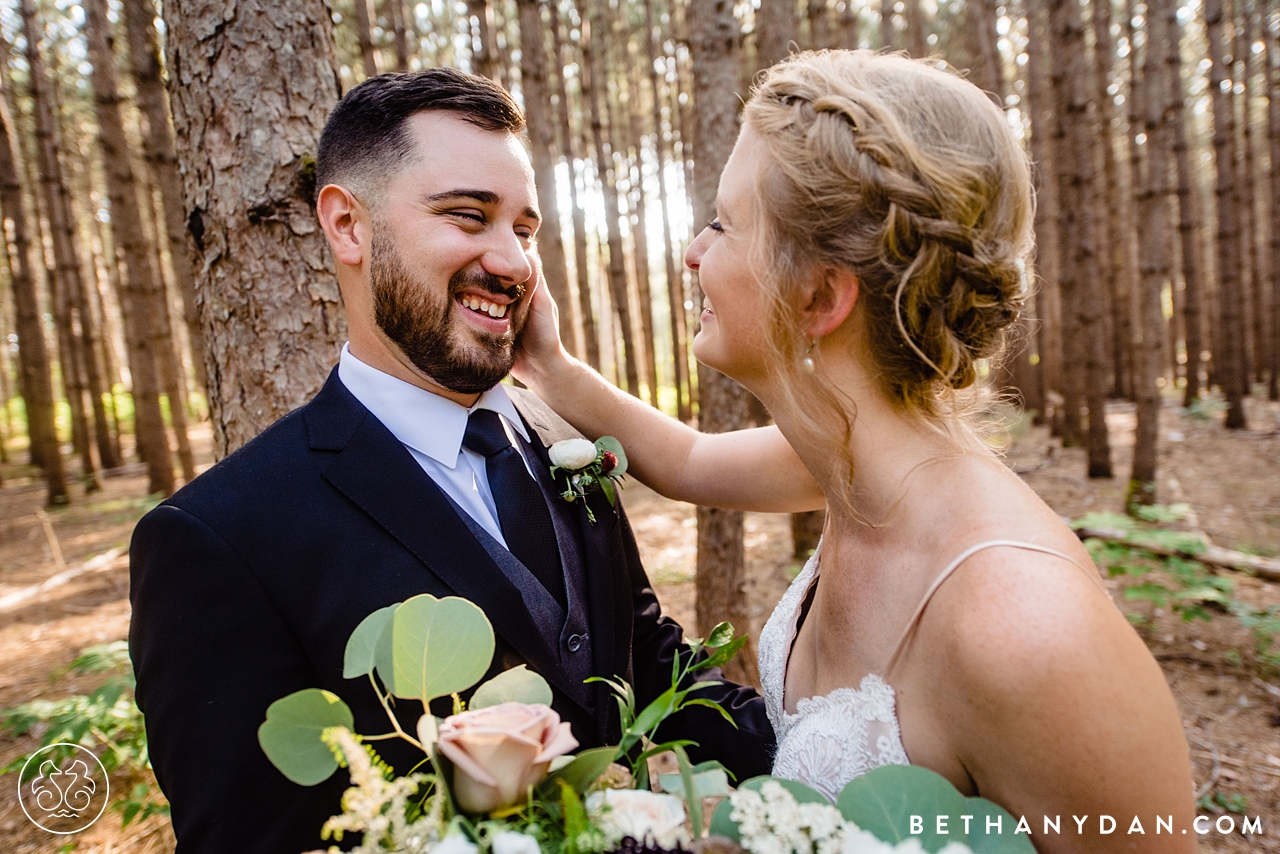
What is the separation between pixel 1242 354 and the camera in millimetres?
11648

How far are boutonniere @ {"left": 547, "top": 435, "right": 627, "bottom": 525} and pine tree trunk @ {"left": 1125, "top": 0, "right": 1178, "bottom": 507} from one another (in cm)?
707

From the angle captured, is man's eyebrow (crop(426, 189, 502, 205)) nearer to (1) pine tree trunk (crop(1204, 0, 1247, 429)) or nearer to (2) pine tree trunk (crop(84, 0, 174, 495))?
(2) pine tree trunk (crop(84, 0, 174, 495))

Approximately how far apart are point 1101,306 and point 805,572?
8.56 m

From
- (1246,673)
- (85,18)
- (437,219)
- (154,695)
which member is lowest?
(1246,673)

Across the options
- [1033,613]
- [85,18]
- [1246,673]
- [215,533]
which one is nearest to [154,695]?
[215,533]

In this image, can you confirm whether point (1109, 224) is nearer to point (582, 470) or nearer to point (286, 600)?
point (582, 470)

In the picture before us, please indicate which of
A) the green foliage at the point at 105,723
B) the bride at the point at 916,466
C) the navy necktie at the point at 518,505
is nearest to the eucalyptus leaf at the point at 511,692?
the navy necktie at the point at 518,505

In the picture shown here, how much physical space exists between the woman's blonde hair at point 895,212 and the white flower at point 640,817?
1.04m

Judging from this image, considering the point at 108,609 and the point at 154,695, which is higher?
the point at 154,695

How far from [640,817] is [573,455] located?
1.16m

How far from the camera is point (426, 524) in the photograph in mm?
1646

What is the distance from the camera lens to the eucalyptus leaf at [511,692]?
1100mm

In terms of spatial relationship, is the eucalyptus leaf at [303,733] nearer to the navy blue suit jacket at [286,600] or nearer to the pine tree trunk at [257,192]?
the navy blue suit jacket at [286,600]

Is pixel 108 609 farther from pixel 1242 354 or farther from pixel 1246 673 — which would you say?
pixel 1242 354
